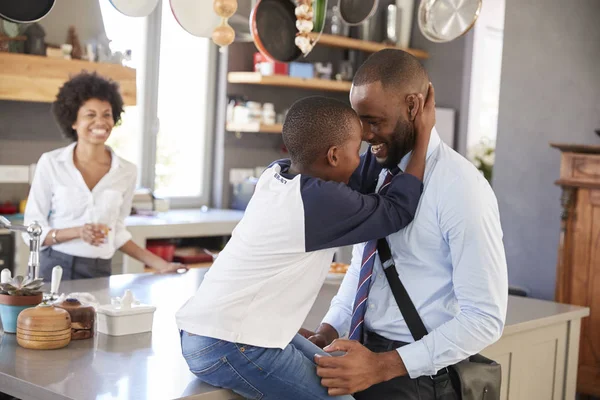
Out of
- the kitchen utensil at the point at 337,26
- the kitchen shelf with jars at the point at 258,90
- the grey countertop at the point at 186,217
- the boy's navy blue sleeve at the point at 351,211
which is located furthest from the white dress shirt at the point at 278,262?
the kitchen utensil at the point at 337,26

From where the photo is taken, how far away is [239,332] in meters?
1.71

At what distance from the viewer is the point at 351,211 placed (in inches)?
69.8

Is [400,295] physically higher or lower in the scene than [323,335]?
higher

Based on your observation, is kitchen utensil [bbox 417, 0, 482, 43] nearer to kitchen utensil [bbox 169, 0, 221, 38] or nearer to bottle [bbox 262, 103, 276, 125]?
kitchen utensil [bbox 169, 0, 221, 38]

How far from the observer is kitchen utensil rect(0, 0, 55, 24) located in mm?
2449

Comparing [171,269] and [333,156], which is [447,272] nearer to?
[333,156]

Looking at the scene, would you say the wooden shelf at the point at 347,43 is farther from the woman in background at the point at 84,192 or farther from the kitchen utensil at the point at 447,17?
the kitchen utensil at the point at 447,17

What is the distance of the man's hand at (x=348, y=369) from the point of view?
1784 millimetres

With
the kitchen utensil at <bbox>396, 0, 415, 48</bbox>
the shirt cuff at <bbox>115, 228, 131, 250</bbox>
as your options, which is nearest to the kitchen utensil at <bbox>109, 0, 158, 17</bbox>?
the shirt cuff at <bbox>115, 228, 131, 250</bbox>

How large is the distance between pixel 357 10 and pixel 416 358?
184 centimetres

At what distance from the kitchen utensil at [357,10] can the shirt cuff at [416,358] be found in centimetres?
175

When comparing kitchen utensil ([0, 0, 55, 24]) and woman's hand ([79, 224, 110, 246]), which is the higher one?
kitchen utensil ([0, 0, 55, 24])

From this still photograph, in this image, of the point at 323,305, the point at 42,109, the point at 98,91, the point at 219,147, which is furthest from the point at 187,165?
the point at 323,305

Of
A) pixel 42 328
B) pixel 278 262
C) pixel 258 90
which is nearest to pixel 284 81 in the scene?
pixel 258 90
